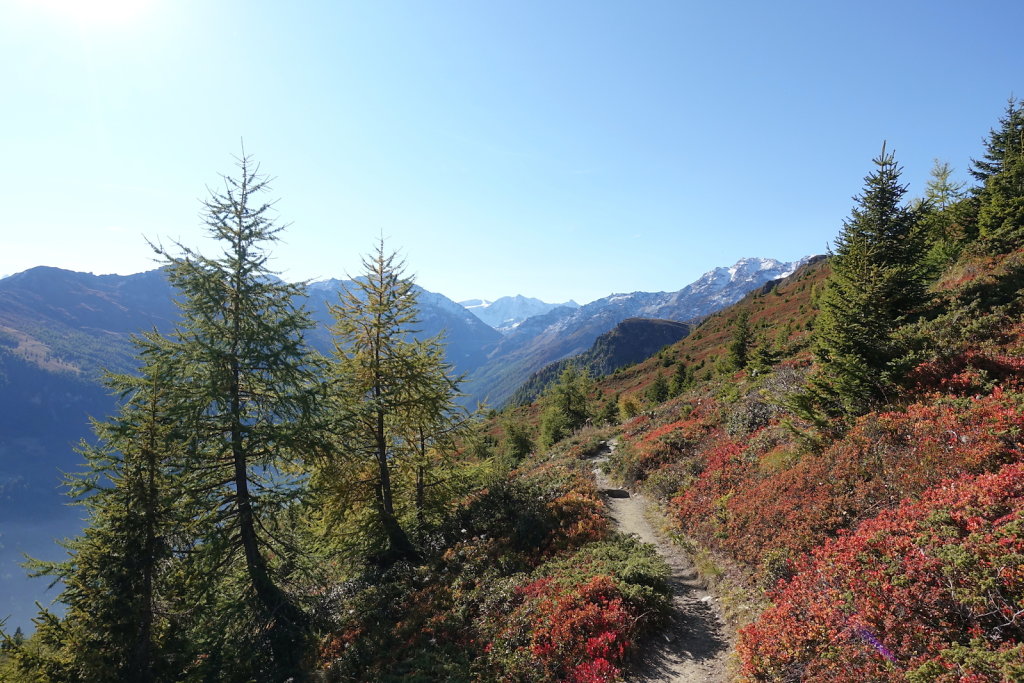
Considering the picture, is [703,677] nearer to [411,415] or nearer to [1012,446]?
[1012,446]

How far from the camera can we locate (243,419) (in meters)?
12.8

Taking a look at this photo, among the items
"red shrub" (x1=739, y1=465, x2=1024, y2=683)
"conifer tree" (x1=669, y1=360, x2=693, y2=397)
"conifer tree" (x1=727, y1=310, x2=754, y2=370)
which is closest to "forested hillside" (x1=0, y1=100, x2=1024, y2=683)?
"red shrub" (x1=739, y1=465, x2=1024, y2=683)

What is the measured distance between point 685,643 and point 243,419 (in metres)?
12.6

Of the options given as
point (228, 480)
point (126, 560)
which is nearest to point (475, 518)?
point (228, 480)

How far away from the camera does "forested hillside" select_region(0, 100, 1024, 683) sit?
7879 millimetres

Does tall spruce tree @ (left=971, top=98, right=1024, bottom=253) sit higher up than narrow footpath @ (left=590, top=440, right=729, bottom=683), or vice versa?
tall spruce tree @ (left=971, top=98, right=1024, bottom=253)

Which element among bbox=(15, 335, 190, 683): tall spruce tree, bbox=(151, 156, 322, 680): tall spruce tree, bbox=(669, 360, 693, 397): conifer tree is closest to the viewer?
bbox=(15, 335, 190, 683): tall spruce tree

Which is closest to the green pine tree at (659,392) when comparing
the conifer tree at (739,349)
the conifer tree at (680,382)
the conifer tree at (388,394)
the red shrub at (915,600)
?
the conifer tree at (680,382)

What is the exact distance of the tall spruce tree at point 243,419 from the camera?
12016 mm

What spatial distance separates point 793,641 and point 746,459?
10159 millimetres

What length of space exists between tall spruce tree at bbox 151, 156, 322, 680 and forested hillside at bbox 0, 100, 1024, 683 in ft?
0.25

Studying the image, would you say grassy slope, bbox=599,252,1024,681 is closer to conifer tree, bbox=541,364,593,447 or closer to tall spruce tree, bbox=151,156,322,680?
tall spruce tree, bbox=151,156,322,680

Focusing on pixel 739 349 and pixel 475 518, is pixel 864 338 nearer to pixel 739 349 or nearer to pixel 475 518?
pixel 475 518

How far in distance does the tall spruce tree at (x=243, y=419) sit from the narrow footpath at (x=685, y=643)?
380 inches
